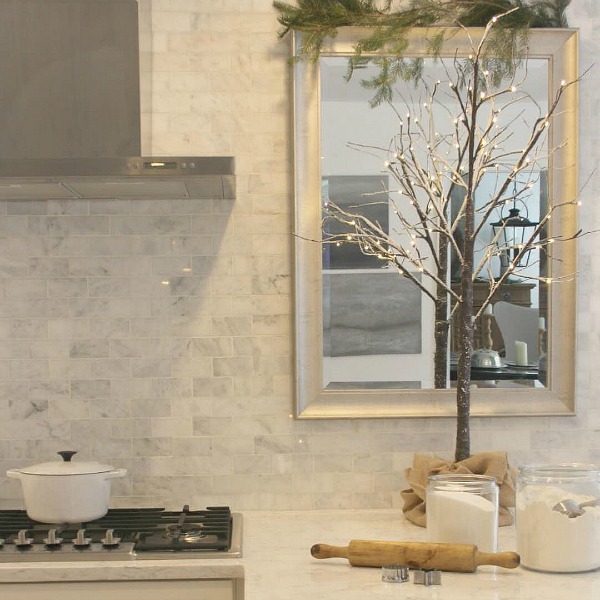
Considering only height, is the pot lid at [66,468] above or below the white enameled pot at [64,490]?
above

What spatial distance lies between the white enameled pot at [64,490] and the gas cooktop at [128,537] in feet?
0.10

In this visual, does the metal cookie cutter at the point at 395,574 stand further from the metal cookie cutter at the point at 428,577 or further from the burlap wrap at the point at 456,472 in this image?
the burlap wrap at the point at 456,472

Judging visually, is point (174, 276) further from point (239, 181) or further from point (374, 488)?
point (374, 488)

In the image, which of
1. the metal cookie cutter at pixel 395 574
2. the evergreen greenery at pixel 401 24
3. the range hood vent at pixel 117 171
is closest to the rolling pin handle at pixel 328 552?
the metal cookie cutter at pixel 395 574

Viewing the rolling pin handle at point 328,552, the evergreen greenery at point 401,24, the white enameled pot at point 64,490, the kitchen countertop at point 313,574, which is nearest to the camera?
the kitchen countertop at point 313,574

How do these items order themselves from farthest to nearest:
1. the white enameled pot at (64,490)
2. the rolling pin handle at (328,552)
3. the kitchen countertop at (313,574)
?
the white enameled pot at (64,490) → the rolling pin handle at (328,552) → the kitchen countertop at (313,574)

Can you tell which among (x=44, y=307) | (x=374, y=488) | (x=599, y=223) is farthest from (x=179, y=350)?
(x=599, y=223)

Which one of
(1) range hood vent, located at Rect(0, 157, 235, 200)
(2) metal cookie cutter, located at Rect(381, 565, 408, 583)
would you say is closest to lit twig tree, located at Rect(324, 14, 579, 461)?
(1) range hood vent, located at Rect(0, 157, 235, 200)

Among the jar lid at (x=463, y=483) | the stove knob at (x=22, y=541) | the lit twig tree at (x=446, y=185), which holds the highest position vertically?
the lit twig tree at (x=446, y=185)

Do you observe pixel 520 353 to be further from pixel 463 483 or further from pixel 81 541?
pixel 81 541

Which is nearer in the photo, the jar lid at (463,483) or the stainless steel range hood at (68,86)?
the jar lid at (463,483)

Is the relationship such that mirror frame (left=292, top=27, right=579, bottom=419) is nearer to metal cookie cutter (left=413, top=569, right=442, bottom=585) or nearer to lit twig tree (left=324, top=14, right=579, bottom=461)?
lit twig tree (left=324, top=14, right=579, bottom=461)

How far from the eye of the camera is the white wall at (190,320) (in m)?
2.60

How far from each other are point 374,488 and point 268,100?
44.4 inches
